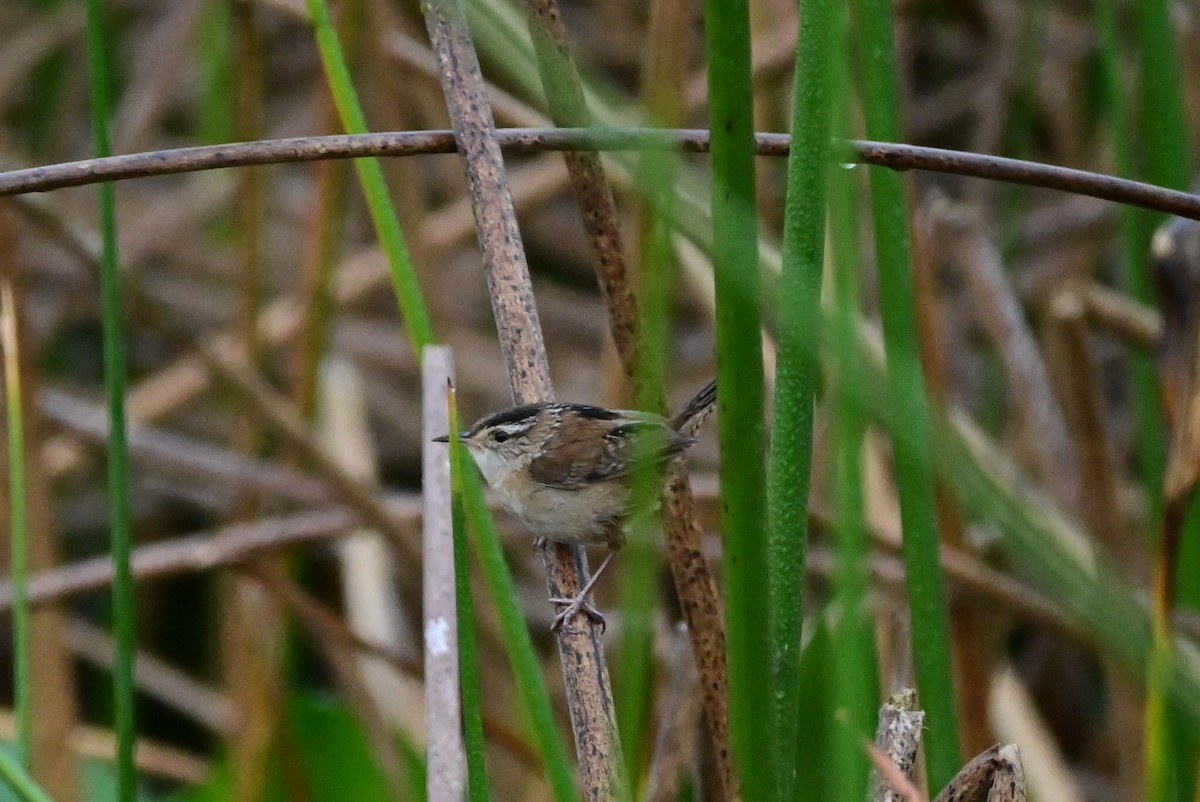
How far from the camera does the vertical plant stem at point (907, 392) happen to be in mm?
1535

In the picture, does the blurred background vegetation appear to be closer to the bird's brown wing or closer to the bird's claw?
the bird's claw

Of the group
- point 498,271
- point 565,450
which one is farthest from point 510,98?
point 498,271

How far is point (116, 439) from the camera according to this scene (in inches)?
68.6

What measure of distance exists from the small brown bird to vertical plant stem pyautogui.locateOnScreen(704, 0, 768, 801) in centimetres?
90

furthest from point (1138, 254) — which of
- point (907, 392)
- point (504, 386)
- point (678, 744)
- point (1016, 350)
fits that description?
point (504, 386)

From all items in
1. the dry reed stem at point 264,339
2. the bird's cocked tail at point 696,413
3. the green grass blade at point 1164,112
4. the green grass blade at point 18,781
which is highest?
the dry reed stem at point 264,339

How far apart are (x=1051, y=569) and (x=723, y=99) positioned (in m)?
1.06

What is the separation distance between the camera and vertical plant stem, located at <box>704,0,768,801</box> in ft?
3.39

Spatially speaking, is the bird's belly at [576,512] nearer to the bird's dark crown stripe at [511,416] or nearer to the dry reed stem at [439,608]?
the bird's dark crown stripe at [511,416]

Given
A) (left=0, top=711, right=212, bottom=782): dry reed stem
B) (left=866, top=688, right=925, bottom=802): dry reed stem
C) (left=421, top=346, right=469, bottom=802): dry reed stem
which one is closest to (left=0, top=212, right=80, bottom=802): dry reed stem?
(left=0, top=711, right=212, bottom=782): dry reed stem

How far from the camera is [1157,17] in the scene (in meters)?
2.50

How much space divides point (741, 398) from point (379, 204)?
563mm

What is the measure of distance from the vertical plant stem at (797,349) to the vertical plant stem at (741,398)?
7 centimetres

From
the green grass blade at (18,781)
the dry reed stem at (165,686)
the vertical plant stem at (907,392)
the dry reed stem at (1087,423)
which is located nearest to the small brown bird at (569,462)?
the vertical plant stem at (907,392)
